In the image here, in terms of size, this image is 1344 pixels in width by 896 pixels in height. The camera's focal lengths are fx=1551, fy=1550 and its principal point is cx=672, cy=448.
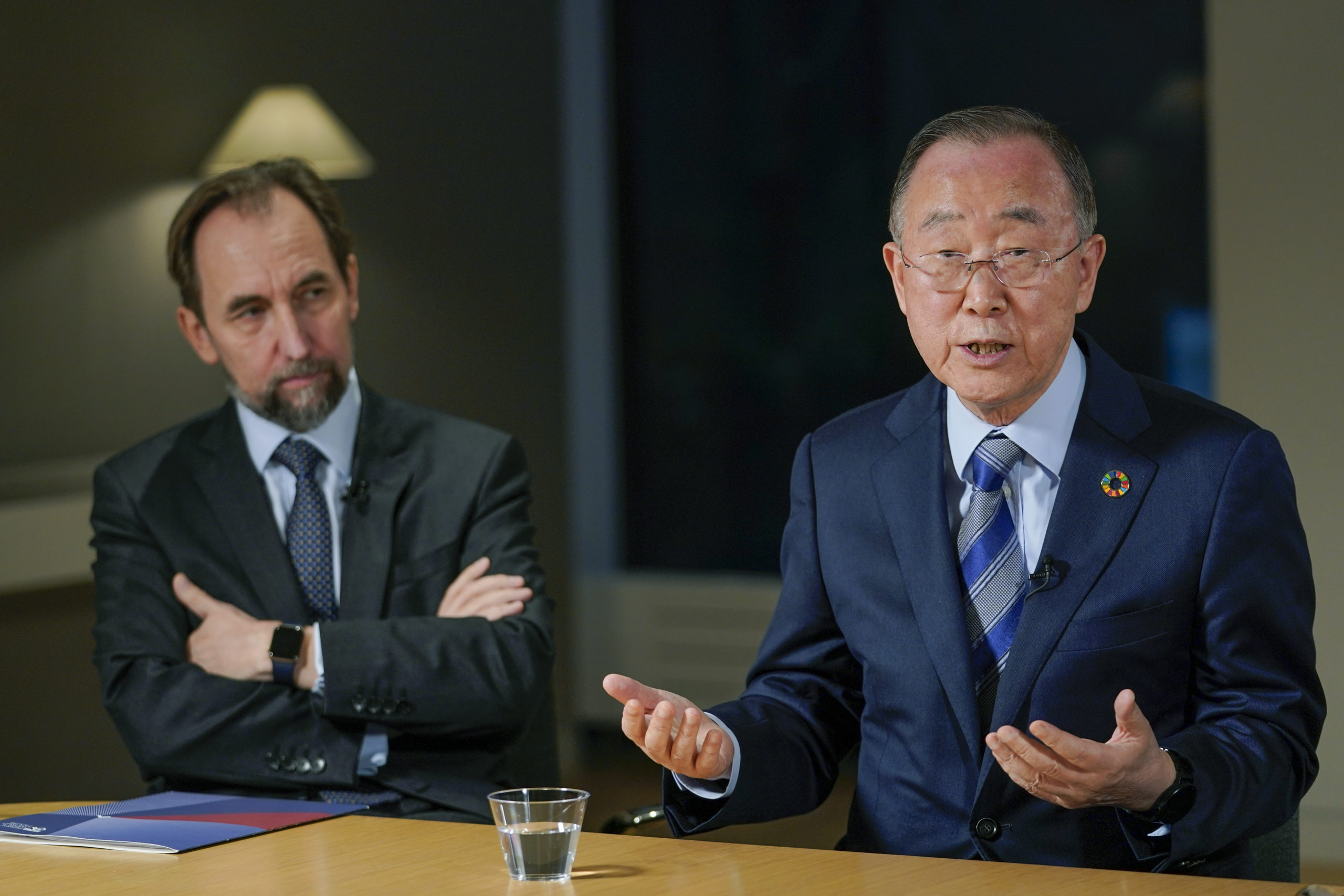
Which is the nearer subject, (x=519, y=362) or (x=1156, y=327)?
(x=1156, y=327)

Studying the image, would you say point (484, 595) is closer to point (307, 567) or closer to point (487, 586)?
point (487, 586)

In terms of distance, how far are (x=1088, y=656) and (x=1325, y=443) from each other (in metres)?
3.03

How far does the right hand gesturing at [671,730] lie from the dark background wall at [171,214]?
9.46ft

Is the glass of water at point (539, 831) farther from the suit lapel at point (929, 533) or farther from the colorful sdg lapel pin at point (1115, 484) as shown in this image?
the colorful sdg lapel pin at point (1115, 484)

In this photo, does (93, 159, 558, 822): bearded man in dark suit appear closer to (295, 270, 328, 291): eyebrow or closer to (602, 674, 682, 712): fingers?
(295, 270, 328, 291): eyebrow

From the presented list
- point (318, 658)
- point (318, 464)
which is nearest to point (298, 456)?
point (318, 464)

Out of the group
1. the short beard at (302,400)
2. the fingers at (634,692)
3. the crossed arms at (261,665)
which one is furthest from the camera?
the short beard at (302,400)

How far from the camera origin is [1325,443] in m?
4.60

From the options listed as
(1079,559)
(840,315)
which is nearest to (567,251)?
(840,315)

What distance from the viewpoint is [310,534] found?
274 centimetres

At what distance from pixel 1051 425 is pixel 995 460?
0.28 feet

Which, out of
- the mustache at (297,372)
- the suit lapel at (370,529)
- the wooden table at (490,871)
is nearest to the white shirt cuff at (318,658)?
the suit lapel at (370,529)

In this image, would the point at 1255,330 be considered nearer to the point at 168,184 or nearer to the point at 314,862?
the point at 168,184

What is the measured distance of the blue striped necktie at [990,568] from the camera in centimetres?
200
